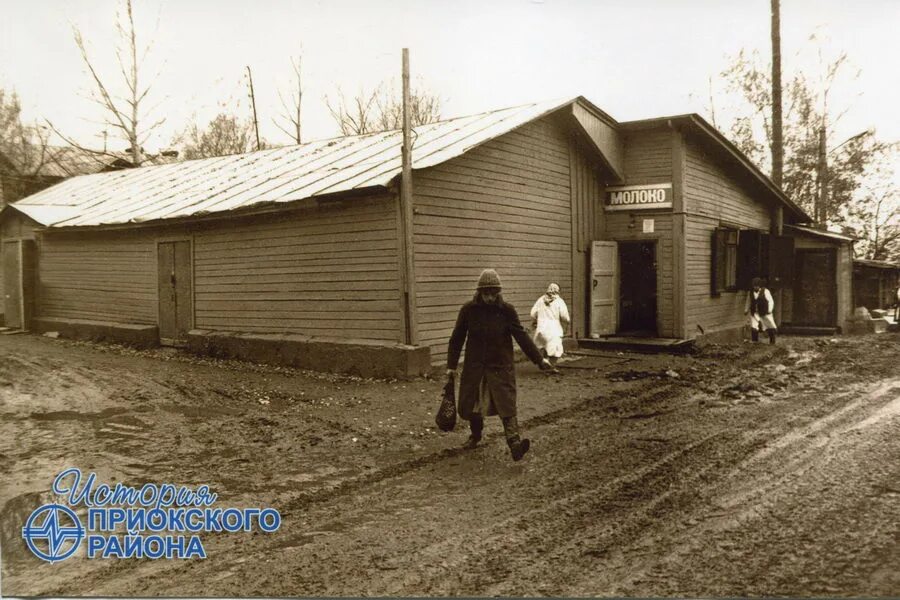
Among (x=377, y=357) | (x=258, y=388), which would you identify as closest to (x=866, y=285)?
(x=377, y=357)

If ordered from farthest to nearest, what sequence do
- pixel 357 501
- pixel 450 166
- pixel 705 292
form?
pixel 705 292 → pixel 450 166 → pixel 357 501

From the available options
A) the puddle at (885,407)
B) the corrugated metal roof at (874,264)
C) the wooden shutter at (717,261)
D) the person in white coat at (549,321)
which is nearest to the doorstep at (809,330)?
the wooden shutter at (717,261)

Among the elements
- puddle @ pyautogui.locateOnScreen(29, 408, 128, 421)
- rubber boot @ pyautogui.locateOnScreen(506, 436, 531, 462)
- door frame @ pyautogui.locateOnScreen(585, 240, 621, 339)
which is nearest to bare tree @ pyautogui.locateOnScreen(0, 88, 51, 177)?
puddle @ pyautogui.locateOnScreen(29, 408, 128, 421)

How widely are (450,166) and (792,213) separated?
14389 millimetres

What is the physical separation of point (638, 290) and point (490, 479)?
11752mm

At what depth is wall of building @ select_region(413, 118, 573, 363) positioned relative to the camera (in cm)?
1123

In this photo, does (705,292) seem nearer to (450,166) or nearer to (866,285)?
(450,166)

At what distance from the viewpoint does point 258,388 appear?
10234mm

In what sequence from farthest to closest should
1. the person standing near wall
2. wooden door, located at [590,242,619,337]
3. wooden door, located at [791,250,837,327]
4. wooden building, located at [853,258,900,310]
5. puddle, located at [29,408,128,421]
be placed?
1. wooden building, located at [853,258,900,310]
2. wooden door, located at [791,250,837,327]
3. the person standing near wall
4. wooden door, located at [590,242,619,337]
5. puddle, located at [29,408,128,421]

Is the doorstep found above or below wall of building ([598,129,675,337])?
below

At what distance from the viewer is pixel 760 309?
53.2ft

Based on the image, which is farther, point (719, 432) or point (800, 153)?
point (800, 153)

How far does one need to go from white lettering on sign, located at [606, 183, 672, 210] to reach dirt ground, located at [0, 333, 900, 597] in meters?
4.58

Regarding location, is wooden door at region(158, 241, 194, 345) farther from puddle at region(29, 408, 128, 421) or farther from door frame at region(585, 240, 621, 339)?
door frame at region(585, 240, 621, 339)
